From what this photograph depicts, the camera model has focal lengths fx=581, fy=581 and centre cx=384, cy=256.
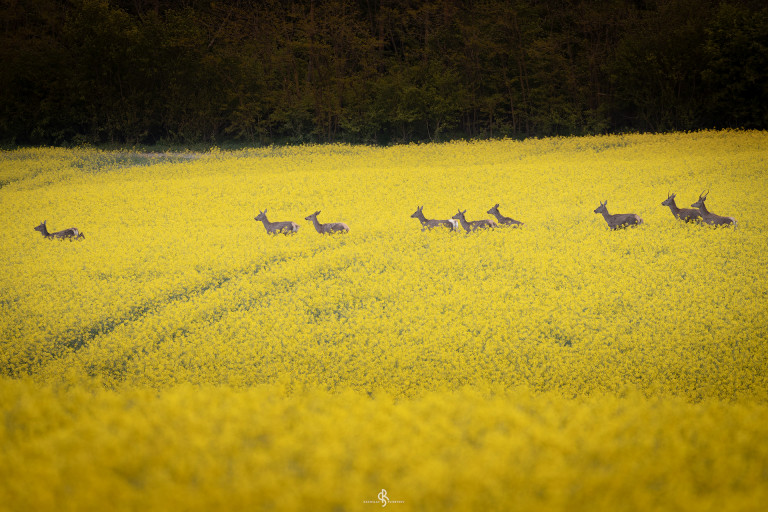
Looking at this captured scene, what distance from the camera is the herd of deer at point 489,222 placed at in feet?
50.1

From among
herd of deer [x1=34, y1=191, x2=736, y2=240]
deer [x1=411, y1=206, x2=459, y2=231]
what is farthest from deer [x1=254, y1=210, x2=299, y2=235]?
deer [x1=411, y1=206, x2=459, y2=231]

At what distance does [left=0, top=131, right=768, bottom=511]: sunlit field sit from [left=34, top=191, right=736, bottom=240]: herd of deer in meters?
0.44

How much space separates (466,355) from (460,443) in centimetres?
436

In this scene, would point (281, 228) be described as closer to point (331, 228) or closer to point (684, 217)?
point (331, 228)

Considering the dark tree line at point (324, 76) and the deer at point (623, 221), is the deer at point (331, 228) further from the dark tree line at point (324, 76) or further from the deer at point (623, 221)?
the dark tree line at point (324, 76)

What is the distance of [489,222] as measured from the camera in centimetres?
1617

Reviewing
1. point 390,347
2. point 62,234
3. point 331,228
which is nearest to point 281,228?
point 331,228

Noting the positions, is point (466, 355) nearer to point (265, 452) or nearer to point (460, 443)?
point (460, 443)

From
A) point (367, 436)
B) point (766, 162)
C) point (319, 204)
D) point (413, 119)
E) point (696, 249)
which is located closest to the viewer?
point (367, 436)

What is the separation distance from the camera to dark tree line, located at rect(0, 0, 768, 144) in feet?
136

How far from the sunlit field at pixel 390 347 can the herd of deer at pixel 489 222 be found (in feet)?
1.43

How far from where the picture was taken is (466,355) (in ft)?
28.7

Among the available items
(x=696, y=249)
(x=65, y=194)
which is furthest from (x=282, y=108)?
(x=696, y=249)

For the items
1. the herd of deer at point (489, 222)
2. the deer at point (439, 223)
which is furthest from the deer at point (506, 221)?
the deer at point (439, 223)
